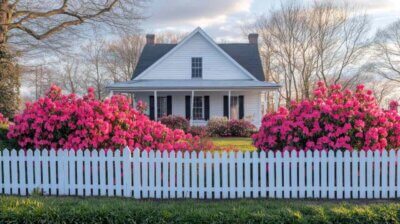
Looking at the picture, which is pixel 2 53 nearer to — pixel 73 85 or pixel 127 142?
pixel 127 142

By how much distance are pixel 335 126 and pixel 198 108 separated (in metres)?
17.7

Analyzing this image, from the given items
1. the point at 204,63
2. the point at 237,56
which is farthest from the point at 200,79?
the point at 237,56

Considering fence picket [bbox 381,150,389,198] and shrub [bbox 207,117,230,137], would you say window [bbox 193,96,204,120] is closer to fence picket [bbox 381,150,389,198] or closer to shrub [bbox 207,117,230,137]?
shrub [bbox 207,117,230,137]

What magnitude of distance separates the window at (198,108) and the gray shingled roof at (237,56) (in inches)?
152

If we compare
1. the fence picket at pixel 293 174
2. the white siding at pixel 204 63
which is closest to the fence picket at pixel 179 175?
the fence picket at pixel 293 174

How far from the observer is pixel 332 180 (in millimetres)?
6602

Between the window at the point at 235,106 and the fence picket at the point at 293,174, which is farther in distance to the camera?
the window at the point at 235,106

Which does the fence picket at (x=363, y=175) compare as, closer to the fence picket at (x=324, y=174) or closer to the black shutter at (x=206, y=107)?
the fence picket at (x=324, y=174)

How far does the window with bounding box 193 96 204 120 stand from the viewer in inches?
973

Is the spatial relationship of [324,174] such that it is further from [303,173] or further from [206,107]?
[206,107]

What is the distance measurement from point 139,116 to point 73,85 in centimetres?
4959

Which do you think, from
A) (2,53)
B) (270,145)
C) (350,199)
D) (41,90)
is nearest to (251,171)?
(270,145)

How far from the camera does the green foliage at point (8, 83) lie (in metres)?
23.0

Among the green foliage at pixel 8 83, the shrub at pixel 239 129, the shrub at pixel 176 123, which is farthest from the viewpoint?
the green foliage at pixel 8 83
